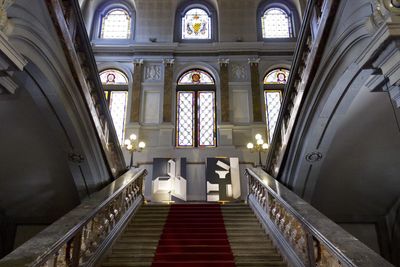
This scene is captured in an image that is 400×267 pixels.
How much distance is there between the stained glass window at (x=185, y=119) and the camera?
12.6 meters

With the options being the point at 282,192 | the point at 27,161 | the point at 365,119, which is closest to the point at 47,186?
the point at 27,161

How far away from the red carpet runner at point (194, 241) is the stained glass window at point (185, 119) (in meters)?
5.40

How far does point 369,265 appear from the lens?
269 cm

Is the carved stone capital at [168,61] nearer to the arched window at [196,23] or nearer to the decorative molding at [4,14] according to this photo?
the arched window at [196,23]

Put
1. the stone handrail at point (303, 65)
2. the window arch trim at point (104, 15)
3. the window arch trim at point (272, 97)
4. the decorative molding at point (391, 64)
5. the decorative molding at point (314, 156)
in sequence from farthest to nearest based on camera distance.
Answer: the window arch trim at point (104, 15) < the window arch trim at point (272, 97) < the decorative molding at point (314, 156) < the stone handrail at point (303, 65) < the decorative molding at point (391, 64)

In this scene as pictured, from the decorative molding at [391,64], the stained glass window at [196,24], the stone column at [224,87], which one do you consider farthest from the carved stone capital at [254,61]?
the decorative molding at [391,64]

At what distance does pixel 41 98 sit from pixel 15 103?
0.49m

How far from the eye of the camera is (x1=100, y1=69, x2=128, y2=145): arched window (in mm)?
12820

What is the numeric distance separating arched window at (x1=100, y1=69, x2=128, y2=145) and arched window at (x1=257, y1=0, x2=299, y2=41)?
225 inches

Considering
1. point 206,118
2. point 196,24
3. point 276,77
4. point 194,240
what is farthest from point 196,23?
point 194,240

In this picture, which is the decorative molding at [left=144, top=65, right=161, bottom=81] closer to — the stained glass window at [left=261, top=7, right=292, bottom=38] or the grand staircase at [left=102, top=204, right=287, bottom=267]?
the stained glass window at [left=261, top=7, right=292, bottom=38]

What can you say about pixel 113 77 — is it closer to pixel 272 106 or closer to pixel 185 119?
pixel 185 119

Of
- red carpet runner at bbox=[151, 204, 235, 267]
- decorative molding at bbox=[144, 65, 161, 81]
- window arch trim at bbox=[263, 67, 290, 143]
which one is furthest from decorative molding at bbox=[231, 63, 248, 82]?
red carpet runner at bbox=[151, 204, 235, 267]

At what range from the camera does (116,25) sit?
14.2m
